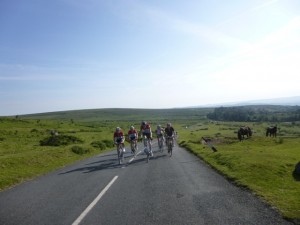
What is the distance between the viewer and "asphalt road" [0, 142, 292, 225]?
9.30 meters

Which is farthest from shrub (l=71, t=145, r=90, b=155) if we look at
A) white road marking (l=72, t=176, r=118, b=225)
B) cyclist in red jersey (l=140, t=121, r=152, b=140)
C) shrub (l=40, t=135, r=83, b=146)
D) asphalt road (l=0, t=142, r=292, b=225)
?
white road marking (l=72, t=176, r=118, b=225)

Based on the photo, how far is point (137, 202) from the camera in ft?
36.9

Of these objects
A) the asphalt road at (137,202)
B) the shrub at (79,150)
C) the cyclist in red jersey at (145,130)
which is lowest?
the shrub at (79,150)

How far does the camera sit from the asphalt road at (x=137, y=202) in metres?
9.30

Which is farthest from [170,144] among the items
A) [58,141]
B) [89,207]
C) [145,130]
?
[58,141]

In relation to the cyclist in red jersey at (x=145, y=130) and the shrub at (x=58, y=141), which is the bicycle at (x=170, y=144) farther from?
the shrub at (x=58, y=141)

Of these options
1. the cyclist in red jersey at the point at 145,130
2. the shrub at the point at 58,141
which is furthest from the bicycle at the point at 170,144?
the shrub at the point at 58,141

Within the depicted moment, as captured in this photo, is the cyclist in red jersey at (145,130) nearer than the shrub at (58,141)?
Yes

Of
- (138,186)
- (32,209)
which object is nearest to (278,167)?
(138,186)

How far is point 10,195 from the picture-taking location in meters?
14.1

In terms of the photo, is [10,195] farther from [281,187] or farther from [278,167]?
[278,167]

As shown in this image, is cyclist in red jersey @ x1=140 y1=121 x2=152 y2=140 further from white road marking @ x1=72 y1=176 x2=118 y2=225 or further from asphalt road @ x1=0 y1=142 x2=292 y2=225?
white road marking @ x1=72 y1=176 x2=118 y2=225

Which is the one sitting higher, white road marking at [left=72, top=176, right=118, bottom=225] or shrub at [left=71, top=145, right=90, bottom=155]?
white road marking at [left=72, top=176, right=118, bottom=225]

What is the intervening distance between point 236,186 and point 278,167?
17.3 ft
